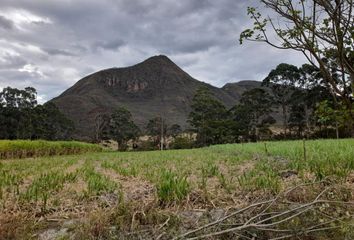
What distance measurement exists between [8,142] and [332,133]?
154ft

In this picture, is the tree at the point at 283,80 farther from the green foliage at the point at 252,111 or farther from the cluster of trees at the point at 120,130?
the cluster of trees at the point at 120,130

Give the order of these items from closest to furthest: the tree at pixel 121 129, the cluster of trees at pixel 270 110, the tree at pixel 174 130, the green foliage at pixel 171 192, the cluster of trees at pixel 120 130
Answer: the green foliage at pixel 171 192 < the cluster of trees at pixel 270 110 < the cluster of trees at pixel 120 130 < the tree at pixel 121 129 < the tree at pixel 174 130

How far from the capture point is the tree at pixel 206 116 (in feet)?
232

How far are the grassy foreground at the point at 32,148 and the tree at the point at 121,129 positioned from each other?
41000 millimetres

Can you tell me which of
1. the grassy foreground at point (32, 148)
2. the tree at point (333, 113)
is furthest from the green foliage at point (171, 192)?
the grassy foreground at point (32, 148)

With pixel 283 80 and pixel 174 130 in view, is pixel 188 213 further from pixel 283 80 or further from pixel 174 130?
pixel 174 130

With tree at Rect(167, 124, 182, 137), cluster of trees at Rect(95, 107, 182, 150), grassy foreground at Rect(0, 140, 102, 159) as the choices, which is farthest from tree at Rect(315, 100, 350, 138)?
tree at Rect(167, 124, 182, 137)

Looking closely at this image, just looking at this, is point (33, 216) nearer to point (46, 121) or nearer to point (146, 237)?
point (146, 237)

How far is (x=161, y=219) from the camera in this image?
11.2 feet

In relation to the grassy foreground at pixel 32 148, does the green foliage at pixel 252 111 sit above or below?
above

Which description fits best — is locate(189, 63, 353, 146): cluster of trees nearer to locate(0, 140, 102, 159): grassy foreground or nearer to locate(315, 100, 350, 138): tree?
locate(0, 140, 102, 159): grassy foreground

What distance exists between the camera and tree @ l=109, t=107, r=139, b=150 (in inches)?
3250

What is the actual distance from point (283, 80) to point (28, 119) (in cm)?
5078

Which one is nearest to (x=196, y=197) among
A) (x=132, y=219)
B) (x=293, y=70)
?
(x=132, y=219)
